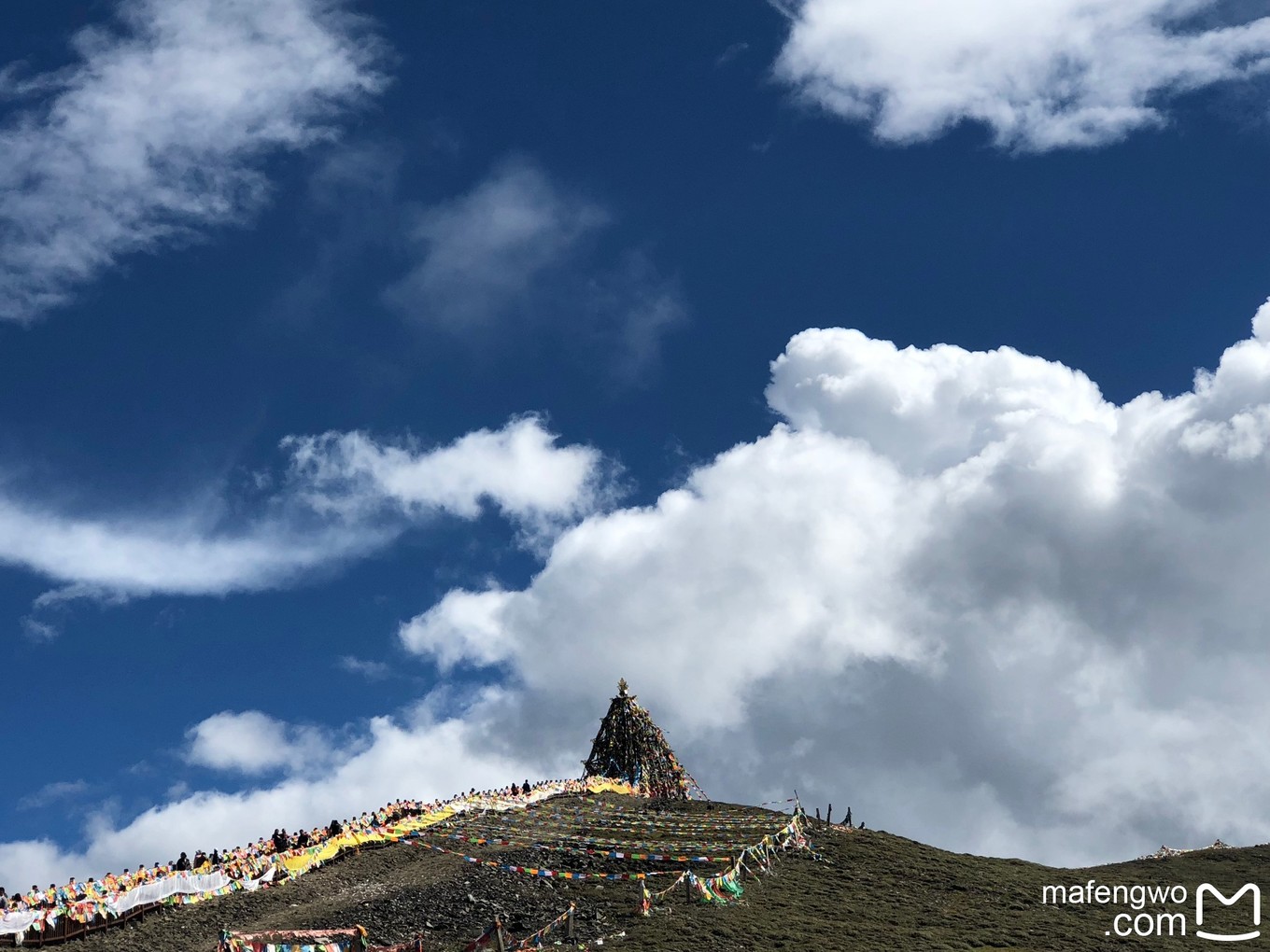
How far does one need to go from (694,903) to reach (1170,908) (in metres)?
22.9

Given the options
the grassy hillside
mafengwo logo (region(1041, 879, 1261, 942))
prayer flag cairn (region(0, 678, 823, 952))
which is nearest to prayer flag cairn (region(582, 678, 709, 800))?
prayer flag cairn (region(0, 678, 823, 952))

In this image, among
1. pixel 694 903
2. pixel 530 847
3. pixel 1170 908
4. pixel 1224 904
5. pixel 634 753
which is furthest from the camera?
pixel 634 753

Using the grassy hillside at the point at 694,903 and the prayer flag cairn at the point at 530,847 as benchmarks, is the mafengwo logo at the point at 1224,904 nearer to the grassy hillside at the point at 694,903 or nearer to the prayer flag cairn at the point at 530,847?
the grassy hillside at the point at 694,903

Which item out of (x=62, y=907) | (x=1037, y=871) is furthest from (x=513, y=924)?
(x=1037, y=871)

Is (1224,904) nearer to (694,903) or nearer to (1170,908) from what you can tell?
(1170,908)

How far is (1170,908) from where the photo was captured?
56.6 meters

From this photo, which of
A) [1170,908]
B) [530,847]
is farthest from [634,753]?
[1170,908]

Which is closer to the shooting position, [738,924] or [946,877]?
[738,924]

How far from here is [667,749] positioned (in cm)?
8762

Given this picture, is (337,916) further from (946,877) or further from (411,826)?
(946,877)

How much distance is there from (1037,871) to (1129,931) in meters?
12.2

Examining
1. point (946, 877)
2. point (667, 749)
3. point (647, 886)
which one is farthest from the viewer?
point (667, 749)

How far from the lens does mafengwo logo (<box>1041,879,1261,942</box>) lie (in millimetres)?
52469

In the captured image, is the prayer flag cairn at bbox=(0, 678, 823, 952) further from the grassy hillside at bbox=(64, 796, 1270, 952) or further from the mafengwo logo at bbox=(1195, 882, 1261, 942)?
the mafengwo logo at bbox=(1195, 882, 1261, 942)
